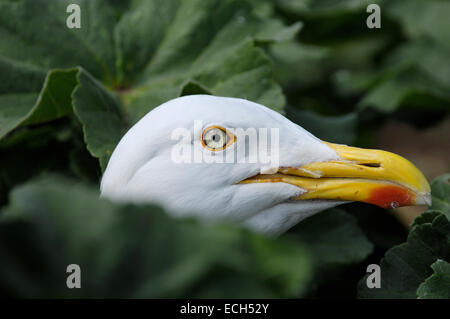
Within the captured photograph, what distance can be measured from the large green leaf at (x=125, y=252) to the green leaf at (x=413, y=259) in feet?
3.31

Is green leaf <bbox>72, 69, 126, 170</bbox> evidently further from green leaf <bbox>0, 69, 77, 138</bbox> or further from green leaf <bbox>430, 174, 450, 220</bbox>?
green leaf <bbox>430, 174, 450, 220</bbox>

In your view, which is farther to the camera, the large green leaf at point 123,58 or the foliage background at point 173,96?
the large green leaf at point 123,58

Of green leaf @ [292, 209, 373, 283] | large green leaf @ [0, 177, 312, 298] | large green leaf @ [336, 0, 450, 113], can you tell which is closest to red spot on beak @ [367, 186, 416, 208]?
green leaf @ [292, 209, 373, 283]

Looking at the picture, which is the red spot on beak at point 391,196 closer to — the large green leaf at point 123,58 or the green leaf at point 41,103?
the large green leaf at point 123,58

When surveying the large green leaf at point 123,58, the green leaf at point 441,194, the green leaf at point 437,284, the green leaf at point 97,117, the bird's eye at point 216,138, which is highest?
the large green leaf at point 123,58

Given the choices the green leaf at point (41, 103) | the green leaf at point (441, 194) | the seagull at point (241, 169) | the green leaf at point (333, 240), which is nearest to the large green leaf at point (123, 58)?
the green leaf at point (41, 103)

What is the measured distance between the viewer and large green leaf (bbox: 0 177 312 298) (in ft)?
4.00

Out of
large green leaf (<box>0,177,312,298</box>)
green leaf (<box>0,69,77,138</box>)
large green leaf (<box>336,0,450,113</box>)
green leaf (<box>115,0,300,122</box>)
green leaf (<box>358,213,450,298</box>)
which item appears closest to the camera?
large green leaf (<box>0,177,312,298</box>)

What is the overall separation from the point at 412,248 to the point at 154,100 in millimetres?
1262

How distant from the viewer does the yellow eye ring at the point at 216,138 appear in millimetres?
1944

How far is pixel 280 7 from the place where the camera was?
4.23m

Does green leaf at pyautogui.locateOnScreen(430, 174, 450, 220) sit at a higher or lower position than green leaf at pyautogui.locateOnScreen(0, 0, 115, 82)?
lower

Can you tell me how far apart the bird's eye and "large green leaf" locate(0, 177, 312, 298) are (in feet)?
2.39
